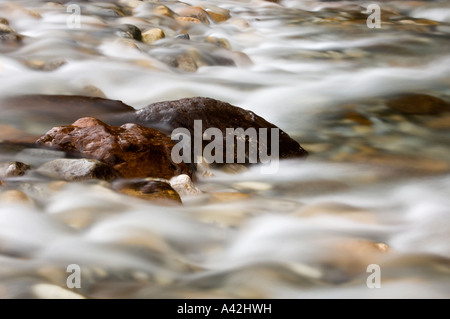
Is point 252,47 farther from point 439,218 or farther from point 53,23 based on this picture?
point 439,218

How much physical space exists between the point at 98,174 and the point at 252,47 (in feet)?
15.4

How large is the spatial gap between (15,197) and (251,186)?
1.28 meters

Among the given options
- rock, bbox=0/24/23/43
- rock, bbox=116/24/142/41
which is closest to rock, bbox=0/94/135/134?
rock, bbox=0/24/23/43

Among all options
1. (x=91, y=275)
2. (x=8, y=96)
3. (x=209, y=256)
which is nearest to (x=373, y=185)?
(x=209, y=256)

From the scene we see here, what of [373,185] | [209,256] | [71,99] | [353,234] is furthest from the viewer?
[71,99]

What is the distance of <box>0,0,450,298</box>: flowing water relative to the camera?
8.00 ft

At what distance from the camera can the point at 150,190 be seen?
3168mm

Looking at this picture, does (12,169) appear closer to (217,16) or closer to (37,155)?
(37,155)

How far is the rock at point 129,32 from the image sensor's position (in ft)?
21.2
